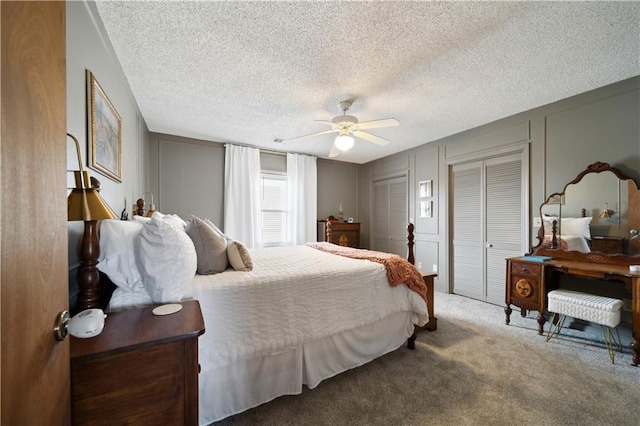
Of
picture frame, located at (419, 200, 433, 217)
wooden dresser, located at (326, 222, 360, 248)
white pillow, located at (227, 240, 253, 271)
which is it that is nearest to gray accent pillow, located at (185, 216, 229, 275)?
white pillow, located at (227, 240, 253, 271)

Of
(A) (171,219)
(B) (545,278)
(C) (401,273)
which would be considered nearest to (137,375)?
(A) (171,219)

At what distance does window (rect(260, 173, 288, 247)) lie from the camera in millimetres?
4809

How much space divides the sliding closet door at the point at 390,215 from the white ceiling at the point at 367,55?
6.62 ft

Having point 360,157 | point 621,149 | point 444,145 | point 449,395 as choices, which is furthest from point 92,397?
point 360,157

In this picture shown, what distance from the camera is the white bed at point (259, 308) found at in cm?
133

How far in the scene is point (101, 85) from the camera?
1698 millimetres

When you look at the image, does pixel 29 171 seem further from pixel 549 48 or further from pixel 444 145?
pixel 444 145

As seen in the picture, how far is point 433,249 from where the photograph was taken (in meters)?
4.29

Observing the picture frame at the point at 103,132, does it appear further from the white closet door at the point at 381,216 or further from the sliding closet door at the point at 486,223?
the white closet door at the point at 381,216

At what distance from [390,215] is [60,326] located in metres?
5.00

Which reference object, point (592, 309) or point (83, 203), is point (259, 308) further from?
point (592, 309)

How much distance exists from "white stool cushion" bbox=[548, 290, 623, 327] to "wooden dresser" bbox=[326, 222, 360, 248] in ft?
10.4

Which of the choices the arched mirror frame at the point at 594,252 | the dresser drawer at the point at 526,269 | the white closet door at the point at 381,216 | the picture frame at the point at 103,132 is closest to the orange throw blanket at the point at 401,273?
the dresser drawer at the point at 526,269

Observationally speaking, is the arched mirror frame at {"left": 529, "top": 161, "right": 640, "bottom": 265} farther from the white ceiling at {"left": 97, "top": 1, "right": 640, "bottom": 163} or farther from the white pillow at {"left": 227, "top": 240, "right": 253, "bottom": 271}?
the white pillow at {"left": 227, "top": 240, "right": 253, "bottom": 271}
